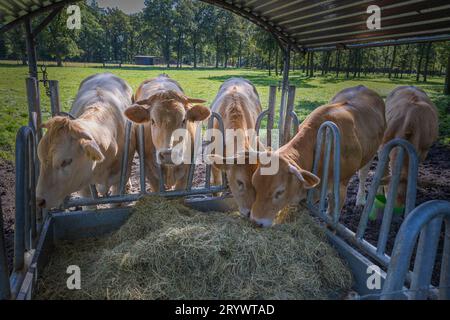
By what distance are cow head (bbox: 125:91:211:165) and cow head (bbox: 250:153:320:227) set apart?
1.18 meters

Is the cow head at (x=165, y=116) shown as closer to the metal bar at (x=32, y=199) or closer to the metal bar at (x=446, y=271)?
the metal bar at (x=32, y=199)

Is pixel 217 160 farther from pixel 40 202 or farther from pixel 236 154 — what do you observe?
pixel 40 202

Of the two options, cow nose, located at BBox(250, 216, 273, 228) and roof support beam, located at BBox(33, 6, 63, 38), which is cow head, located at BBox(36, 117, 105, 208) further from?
roof support beam, located at BBox(33, 6, 63, 38)

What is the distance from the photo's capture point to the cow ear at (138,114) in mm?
4312

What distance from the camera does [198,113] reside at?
464 cm

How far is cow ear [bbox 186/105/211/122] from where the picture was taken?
4585 mm

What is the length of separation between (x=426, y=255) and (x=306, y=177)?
1.90 metres

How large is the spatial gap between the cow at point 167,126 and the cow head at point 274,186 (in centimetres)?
115

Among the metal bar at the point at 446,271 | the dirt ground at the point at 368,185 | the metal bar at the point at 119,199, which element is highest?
the metal bar at the point at 446,271

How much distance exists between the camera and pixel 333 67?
5741 centimetres

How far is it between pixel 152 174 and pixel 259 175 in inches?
82.8

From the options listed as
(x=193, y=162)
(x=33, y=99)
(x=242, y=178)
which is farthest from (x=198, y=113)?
(x=33, y=99)

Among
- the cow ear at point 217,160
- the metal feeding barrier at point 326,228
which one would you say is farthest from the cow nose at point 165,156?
the cow ear at point 217,160
